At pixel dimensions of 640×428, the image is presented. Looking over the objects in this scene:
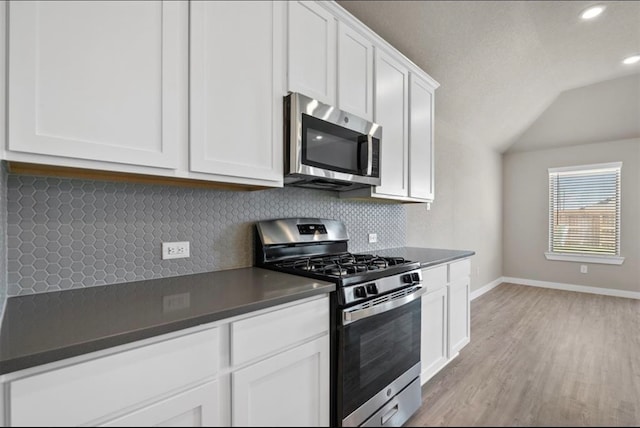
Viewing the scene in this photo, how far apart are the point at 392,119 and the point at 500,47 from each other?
1.00 m

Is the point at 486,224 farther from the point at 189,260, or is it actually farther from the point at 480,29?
the point at 189,260

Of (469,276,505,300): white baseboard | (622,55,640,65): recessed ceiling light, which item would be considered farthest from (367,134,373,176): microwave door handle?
(469,276,505,300): white baseboard

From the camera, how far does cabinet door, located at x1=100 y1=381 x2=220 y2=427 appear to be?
0.79 m

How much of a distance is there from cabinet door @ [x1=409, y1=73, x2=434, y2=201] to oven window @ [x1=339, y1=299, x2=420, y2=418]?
104 cm

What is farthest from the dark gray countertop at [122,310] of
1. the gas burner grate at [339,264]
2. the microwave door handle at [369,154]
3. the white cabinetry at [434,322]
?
the white cabinetry at [434,322]

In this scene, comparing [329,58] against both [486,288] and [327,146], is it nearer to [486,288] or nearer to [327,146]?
[327,146]

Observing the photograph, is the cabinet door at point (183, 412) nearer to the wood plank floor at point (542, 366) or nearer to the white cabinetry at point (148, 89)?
the wood plank floor at point (542, 366)

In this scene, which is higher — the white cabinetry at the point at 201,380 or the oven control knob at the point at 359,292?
the oven control knob at the point at 359,292

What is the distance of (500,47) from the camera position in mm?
2201

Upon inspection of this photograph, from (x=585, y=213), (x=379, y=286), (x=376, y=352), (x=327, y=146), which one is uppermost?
(x=327, y=146)

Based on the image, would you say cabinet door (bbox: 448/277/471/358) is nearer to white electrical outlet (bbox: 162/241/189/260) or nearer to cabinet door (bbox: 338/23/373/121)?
cabinet door (bbox: 338/23/373/121)

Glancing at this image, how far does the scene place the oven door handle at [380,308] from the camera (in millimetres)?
1285

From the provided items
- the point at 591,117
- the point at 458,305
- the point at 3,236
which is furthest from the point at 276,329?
the point at 591,117

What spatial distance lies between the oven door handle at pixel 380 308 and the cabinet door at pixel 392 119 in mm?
697
